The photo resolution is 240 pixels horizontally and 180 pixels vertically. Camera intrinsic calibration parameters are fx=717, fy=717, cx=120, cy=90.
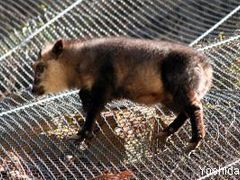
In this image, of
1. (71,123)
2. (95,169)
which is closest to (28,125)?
(71,123)

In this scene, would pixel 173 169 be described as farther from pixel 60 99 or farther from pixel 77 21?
pixel 77 21

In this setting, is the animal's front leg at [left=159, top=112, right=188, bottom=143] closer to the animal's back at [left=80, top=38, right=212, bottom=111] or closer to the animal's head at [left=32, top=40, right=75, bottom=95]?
the animal's back at [left=80, top=38, right=212, bottom=111]

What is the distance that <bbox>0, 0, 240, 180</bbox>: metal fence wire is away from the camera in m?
4.52

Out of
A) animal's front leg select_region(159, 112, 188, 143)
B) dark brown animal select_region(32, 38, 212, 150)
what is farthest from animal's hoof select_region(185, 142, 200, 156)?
animal's front leg select_region(159, 112, 188, 143)

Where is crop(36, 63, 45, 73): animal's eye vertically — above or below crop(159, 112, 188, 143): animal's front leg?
above

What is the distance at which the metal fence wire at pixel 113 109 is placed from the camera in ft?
14.8

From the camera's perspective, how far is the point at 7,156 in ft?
15.5

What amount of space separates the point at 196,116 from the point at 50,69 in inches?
41.0

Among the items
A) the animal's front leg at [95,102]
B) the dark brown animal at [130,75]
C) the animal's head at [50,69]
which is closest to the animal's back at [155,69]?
the dark brown animal at [130,75]

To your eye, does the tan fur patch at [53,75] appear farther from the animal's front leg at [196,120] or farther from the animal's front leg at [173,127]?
the animal's front leg at [196,120]

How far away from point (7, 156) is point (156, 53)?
3.90ft

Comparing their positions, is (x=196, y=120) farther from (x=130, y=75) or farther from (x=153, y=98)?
(x=130, y=75)

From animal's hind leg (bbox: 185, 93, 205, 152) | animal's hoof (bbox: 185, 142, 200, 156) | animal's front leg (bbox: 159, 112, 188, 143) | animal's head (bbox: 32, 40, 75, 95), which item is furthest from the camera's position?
animal's head (bbox: 32, 40, 75, 95)

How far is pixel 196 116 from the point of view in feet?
14.4
